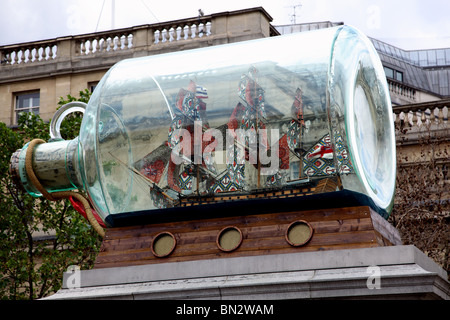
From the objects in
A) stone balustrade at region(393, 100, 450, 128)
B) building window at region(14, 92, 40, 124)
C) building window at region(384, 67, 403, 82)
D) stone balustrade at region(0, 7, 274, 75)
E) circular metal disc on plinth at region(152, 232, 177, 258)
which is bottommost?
circular metal disc on plinth at region(152, 232, 177, 258)

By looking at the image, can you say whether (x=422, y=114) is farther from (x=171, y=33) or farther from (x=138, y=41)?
(x=138, y=41)

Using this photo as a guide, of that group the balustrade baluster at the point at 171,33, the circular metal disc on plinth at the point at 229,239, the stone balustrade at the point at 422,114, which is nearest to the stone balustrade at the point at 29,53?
the balustrade baluster at the point at 171,33

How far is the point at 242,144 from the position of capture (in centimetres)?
927

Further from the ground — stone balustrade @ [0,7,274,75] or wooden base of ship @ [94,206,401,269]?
stone balustrade @ [0,7,274,75]

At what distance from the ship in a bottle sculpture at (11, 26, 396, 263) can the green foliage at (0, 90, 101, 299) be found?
13.4m

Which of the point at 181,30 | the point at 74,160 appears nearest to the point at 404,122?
the point at 181,30

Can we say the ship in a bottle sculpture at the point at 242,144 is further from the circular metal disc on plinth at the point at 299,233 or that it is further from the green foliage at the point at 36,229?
the green foliage at the point at 36,229

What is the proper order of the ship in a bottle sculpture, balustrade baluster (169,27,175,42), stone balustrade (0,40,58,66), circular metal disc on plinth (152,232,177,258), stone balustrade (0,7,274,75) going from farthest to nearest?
stone balustrade (0,40,58,66)
balustrade baluster (169,27,175,42)
stone balustrade (0,7,274,75)
circular metal disc on plinth (152,232,177,258)
the ship in a bottle sculpture

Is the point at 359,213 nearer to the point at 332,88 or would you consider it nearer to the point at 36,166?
the point at 332,88

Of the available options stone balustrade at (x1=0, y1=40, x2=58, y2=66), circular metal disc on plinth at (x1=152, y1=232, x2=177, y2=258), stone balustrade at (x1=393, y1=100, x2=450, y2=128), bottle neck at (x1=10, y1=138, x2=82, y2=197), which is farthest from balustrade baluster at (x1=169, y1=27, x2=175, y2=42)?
circular metal disc on plinth at (x1=152, y1=232, x2=177, y2=258)

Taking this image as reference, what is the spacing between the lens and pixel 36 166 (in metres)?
10.3

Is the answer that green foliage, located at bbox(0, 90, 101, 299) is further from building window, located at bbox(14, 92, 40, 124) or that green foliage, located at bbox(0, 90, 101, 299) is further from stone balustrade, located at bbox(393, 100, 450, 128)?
building window, located at bbox(14, 92, 40, 124)

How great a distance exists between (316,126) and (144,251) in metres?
2.21

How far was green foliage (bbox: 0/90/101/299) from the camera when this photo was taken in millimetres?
23453
